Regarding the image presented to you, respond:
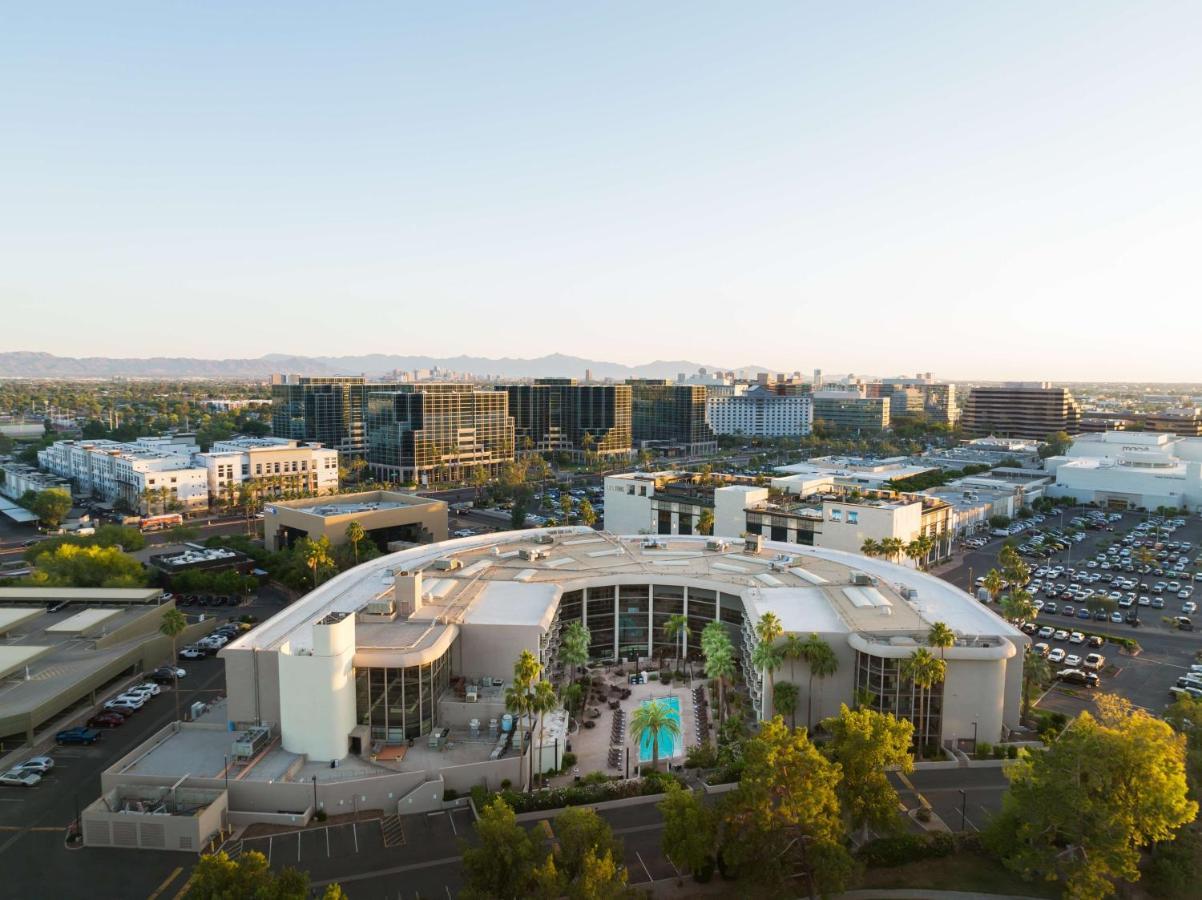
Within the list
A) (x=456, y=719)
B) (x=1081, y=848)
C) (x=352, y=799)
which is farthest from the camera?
(x=456, y=719)

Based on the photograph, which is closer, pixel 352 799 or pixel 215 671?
pixel 352 799

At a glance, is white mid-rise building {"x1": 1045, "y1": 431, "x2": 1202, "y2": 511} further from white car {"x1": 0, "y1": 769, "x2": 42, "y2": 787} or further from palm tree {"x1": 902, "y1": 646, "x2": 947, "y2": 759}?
white car {"x1": 0, "y1": 769, "x2": 42, "y2": 787}

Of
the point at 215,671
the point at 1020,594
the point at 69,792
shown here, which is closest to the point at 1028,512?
the point at 1020,594

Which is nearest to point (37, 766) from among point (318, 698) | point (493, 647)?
point (318, 698)

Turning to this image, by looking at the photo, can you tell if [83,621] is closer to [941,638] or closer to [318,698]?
[318,698]

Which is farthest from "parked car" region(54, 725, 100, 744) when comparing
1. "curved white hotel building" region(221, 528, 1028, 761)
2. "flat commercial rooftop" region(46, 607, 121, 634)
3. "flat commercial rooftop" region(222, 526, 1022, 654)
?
"flat commercial rooftop" region(46, 607, 121, 634)

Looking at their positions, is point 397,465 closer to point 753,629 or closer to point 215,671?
point 215,671
